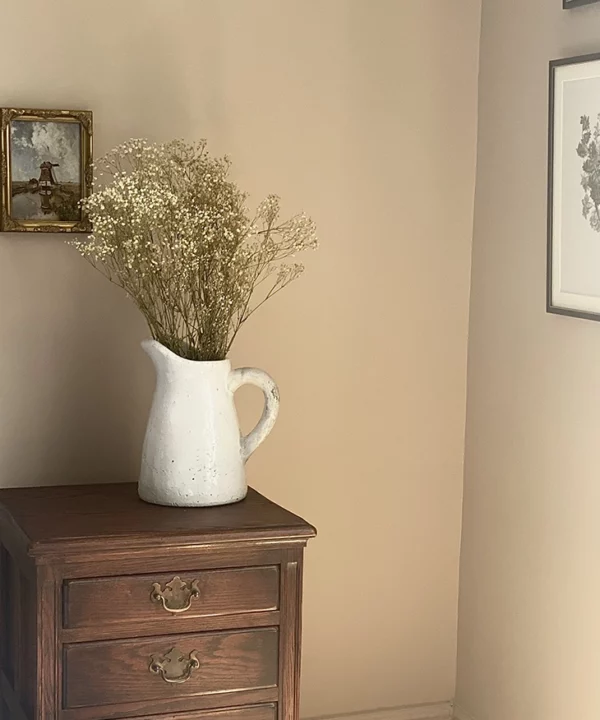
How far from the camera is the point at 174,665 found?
2.11 metres

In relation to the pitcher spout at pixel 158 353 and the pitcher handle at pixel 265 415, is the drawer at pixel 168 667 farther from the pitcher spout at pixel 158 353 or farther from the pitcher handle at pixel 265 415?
the pitcher spout at pixel 158 353

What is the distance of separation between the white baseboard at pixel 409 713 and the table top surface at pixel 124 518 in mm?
765

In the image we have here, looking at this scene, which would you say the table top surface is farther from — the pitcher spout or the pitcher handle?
the pitcher spout

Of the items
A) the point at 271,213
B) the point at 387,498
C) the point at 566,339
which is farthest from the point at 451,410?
the point at 271,213

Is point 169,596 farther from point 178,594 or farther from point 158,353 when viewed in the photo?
point 158,353

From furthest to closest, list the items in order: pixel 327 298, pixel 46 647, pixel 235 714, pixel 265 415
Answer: pixel 327 298, pixel 265 415, pixel 235 714, pixel 46 647

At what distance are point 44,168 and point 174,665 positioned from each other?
1.06 metres

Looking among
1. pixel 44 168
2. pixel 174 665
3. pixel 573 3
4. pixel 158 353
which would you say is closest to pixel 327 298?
pixel 158 353

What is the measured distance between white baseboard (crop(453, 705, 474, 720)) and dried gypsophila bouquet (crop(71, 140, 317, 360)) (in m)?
1.20

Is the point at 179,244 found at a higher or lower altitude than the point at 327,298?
higher

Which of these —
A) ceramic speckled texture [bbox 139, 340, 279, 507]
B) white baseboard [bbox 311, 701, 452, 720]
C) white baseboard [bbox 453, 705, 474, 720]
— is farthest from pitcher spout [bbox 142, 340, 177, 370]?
white baseboard [bbox 453, 705, 474, 720]

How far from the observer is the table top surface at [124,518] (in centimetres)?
207

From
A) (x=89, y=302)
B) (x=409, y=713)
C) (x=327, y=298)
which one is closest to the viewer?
(x=89, y=302)

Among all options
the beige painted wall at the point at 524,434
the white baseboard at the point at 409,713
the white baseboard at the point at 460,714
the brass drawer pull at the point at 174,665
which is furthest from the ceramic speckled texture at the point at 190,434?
the white baseboard at the point at 460,714
